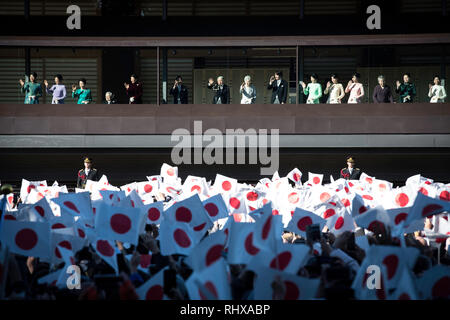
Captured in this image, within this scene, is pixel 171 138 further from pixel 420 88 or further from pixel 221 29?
pixel 420 88

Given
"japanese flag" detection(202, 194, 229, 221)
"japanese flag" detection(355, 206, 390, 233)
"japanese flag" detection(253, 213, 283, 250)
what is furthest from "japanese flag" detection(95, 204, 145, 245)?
"japanese flag" detection(355, 206, 390, 233)

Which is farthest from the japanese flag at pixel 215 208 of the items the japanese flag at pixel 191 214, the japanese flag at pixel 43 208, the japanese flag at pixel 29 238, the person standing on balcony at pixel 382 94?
the person standing on balcony at pixel 382 94

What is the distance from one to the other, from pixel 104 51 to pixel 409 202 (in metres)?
Result: 18.3

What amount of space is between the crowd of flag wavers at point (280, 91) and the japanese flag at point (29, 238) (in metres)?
15.9

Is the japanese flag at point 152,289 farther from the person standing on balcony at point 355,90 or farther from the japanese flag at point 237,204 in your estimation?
the person standing on balcony at point 355,90

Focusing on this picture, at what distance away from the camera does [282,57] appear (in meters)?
26.2

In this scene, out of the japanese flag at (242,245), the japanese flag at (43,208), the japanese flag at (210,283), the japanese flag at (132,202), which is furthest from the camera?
the japanese flag at (132,202)

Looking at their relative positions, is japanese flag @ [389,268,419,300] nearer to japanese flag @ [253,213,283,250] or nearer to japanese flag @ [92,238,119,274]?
japanese flag @ [253,213,283,250]

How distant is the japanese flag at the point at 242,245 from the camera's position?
6535mm

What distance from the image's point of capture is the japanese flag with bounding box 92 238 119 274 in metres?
7.32

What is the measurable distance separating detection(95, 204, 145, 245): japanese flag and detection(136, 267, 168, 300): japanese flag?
219 centimetres

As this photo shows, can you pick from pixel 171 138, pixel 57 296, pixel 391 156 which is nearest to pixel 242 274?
pixel 57 296

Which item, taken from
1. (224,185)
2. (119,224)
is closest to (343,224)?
(119,224)

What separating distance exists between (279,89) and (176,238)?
15.8 m
